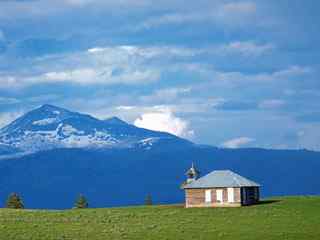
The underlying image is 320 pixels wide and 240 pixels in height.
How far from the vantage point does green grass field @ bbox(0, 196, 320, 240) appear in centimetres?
6494

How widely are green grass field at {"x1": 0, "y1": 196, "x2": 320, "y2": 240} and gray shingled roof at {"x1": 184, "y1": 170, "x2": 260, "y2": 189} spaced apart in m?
8.16

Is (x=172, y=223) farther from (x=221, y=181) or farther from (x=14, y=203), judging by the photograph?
(x=14, y=203)

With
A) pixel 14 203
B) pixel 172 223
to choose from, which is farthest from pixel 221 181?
pixel 14 203

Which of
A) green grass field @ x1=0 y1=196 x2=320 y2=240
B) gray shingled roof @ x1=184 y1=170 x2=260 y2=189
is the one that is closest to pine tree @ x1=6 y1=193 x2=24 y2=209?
gray shingled roof @ x1=184 y1=170 x2=260 y2=189

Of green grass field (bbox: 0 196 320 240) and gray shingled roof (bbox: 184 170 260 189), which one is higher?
gray shingled roof (bbox: 184 170 260 189)

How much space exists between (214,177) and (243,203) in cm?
628

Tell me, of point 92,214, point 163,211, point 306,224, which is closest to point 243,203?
point 163,211

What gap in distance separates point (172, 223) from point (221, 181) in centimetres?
2788

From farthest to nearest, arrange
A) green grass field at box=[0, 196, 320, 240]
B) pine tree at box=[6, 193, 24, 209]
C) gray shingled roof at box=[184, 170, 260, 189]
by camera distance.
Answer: pine tree at box=[6, 193, 24, 209]
gray shingled roof at box=[184, 170, 260, 189]
green grass field at box=[0, 196, 320, 240]

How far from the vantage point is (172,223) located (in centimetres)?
7388

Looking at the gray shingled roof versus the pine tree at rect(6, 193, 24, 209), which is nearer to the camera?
the gray shingled roof

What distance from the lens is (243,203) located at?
98.3m

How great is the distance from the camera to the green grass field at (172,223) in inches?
2557

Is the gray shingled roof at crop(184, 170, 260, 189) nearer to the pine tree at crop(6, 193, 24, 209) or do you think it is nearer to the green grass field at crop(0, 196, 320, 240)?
the green grass field at crop(0, 196, 320, 240)
